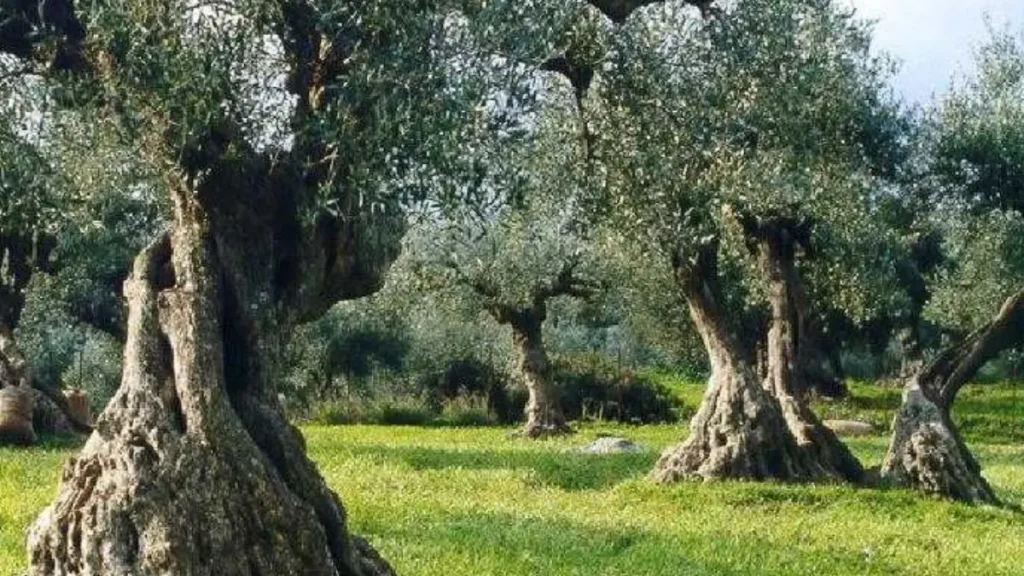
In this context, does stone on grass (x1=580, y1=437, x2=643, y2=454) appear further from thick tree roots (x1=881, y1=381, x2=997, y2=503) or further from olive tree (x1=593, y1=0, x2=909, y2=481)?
thick tree roots (x1=881, y1=381, x2=997, y2=503)

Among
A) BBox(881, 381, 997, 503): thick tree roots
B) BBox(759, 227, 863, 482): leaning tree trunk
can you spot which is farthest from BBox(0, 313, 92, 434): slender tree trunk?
BBox(881, 381, 997, 503): thick tree roots

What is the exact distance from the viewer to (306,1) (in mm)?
11742

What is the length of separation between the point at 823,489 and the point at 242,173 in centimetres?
1432

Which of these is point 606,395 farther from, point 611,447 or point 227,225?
point 227,225

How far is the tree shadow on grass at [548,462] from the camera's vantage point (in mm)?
26672

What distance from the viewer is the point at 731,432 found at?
24969 mm

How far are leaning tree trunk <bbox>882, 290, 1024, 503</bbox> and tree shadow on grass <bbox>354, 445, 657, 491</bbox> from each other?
16.5 feet

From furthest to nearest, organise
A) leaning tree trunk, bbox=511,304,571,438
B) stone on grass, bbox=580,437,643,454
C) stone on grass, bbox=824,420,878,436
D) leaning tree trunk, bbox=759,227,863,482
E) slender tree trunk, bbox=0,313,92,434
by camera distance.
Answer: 1. stone on grass, bbox=824,420,878,436
2. leaning tree trunk, bbox=511,304,571,438
3. stone on grass, bbox=580,437,643,454
4. slender tree trunk, bbox=0,313,92,434
5. leaning tree trunk, bbox=759,227,863,482

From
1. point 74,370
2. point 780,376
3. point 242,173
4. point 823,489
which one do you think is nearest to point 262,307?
point 242,173

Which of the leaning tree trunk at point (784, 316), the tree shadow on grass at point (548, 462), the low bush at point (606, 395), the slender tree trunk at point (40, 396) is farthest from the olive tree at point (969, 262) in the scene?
the slender tree trunk at point (40, 396)

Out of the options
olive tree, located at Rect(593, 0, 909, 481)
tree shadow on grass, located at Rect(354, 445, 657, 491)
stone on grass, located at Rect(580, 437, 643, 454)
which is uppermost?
olive tree, located at Rect(593, 0, 909, 481)

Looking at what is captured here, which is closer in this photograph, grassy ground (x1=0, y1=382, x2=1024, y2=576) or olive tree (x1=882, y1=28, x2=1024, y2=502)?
grassy ground (x1=0, y1=382, x2=1024, y2=576)

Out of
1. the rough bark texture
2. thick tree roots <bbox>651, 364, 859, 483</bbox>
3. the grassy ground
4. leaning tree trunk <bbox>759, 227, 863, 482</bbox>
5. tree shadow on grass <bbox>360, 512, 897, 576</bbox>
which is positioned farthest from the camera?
leaning tree trunk <bbox>759, 227, 863, 482</bbox>

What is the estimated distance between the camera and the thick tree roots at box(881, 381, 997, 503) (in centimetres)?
2392
